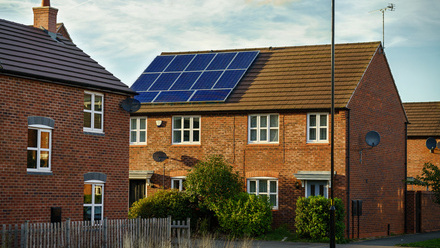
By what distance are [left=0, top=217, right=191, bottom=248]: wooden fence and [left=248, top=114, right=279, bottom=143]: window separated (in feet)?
34.9

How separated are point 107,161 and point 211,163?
6701 mm

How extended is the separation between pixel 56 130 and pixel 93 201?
3.27m

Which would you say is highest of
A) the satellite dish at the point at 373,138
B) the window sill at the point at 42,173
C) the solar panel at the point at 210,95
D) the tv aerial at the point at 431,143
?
the solar panel at the point at 210,95

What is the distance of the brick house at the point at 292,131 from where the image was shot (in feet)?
107

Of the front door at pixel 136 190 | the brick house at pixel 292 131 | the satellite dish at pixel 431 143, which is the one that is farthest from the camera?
the satellite dish at pixel 431 143

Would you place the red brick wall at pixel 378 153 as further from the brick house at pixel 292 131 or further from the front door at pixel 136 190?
the front door at pixel 136 190

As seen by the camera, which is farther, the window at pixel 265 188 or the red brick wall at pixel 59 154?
the window at pixel 265 188

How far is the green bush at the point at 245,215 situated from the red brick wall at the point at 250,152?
7.41 feet

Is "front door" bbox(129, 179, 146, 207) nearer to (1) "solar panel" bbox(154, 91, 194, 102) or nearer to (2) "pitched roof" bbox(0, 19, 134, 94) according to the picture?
(1) "solar panel" bbox(154, 91, 194, 102)

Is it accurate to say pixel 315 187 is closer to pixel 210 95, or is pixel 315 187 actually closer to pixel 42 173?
pixel 210 95

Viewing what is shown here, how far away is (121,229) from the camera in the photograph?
23.9m

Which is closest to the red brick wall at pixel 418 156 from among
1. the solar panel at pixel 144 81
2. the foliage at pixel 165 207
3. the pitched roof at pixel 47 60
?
the solar panel at pixel 144 81

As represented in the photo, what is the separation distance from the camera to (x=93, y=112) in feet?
86.8

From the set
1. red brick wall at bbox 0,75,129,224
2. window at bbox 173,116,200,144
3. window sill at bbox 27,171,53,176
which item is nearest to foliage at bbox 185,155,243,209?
window at bbox 173,116,200,144
